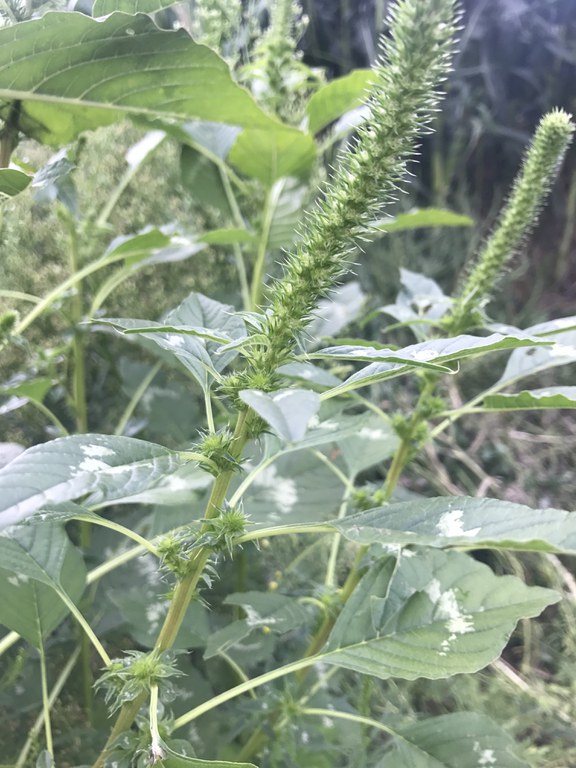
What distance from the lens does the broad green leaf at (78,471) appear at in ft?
0.83

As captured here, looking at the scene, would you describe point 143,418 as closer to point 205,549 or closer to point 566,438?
point 205,549

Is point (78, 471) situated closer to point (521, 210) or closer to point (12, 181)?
point (12, 181)

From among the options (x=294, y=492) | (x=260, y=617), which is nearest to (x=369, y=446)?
(x=294, y=492)

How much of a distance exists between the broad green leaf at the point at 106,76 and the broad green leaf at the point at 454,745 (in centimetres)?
45

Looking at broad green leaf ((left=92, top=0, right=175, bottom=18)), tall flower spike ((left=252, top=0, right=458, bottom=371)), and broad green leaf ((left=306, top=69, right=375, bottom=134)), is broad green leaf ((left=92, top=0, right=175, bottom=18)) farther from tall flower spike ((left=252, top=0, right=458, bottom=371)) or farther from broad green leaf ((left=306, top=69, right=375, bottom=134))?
broad green leaf ((left=306, top=69, right=375, bottom=134))

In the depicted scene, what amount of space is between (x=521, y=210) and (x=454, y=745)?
1.23 feet

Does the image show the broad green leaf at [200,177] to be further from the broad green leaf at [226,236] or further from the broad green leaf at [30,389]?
the broad green leaf at [30,389]

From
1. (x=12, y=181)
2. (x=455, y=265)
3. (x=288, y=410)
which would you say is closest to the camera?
(x=288, y=410)

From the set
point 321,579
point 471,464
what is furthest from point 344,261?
point 471,464

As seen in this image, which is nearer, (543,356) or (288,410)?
(288,410)

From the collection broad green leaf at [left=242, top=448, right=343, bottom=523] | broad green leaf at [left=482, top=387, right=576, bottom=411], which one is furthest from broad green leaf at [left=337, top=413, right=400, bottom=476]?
broad green leaf at [left=482, top=387, right=576, bottom=411]

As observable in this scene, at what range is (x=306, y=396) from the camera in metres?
0.24

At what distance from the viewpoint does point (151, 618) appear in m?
0.52

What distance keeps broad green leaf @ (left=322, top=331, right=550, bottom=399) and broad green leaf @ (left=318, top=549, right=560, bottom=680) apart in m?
0.17
